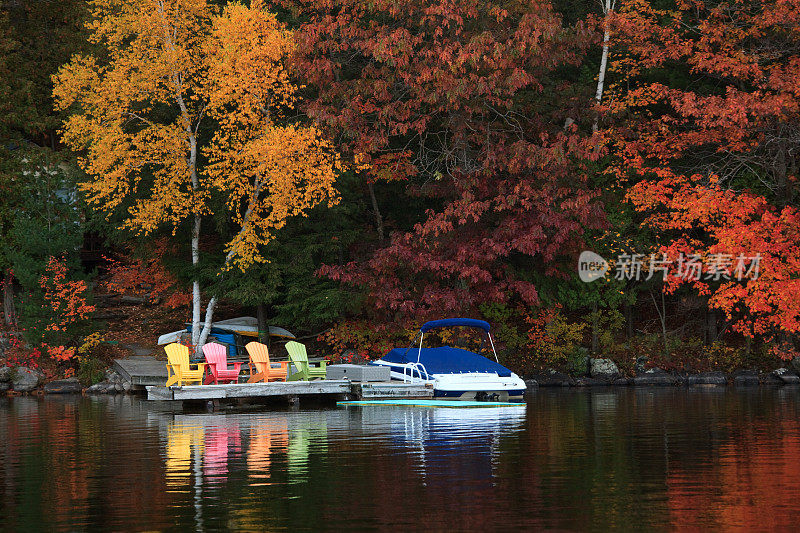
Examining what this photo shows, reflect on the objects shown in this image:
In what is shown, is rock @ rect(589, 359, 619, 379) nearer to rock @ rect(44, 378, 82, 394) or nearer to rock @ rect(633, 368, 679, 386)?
rock @ rect(633, 368, 679, 386)

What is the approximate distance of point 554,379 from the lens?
3291 cm

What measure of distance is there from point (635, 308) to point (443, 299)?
30.9 feet

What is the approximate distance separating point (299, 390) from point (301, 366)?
1619 millimetres

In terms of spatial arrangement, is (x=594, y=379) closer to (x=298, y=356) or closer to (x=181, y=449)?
(x=298, y=356)

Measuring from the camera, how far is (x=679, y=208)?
3139 centimetres

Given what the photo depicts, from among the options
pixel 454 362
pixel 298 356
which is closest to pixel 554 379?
pixel 454 362

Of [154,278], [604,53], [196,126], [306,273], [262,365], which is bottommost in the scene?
[262,365]

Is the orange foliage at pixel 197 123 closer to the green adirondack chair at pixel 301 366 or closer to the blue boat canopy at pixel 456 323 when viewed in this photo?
the green adirondack chair at pixel 301 366

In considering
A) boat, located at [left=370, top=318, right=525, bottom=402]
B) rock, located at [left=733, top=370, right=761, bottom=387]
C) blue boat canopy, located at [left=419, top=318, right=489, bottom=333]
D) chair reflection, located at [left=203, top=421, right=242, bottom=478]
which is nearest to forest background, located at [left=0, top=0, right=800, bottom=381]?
rock, located at [left=733, top=370, right=761, bottom=387]

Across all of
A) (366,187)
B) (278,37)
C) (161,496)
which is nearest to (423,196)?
(366,187)

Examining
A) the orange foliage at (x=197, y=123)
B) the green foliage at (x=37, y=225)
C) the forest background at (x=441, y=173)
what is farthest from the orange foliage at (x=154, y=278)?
the green foliage at (x=37, y=225)

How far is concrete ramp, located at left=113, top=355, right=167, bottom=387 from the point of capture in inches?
1283

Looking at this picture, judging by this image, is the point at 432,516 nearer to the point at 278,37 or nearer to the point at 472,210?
the point at 472,210

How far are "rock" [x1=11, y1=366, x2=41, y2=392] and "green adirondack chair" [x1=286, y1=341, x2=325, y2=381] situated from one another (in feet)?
34.1
